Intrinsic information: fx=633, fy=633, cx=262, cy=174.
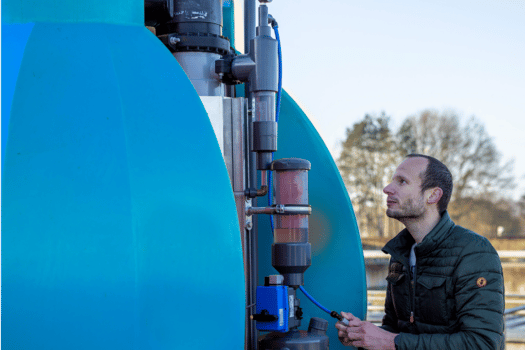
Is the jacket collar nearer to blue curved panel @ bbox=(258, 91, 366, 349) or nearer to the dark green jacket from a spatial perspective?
the dark green jacket

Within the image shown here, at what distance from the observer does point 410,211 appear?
294cm

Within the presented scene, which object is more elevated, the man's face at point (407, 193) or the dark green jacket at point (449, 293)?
the man's face at point (407, 193)

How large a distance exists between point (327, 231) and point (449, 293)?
700 millimetres

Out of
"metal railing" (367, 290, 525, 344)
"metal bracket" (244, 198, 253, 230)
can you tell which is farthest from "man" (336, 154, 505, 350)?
"metal railing" (367, 290, 525, 344)

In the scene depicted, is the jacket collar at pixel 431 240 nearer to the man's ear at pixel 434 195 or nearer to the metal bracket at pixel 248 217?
the man's ear at pixel 434 195

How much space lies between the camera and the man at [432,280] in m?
2.65

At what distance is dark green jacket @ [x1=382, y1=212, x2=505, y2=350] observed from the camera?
2639 millimetres

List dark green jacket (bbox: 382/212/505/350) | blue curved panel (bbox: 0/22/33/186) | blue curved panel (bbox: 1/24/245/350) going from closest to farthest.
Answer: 1. blue curved panel (bbox: 1/24/245/350)
2. blue curved panel (bbox: 0/22/33/186)
3. dark green jacket (bbox: 382/212/505/350)

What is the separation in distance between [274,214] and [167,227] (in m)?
0.88

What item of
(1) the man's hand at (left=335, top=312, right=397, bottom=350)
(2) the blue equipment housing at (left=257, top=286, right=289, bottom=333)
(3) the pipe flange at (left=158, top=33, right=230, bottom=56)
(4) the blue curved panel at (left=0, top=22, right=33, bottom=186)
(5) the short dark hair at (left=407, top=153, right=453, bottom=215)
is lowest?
(1) the man's hand at (left=335, top=312, right=397, bottom=350)

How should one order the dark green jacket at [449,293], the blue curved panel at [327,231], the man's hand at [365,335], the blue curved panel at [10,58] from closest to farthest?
the blue curved panel at [10,58]
the dark green jacket at [449,293]
the man's hand at [365,335]
the blue curved panel at [327,231]

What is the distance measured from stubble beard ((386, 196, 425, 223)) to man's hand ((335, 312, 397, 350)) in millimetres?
513

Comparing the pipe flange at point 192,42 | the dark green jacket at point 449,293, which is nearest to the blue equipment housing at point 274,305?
the dark green jacket at point 449,293

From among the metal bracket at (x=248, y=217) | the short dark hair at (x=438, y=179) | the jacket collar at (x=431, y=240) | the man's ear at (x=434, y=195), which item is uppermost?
the short dark hair at (x=438, y=179)
